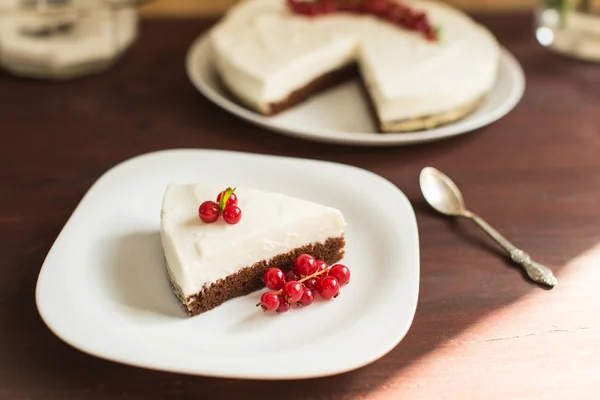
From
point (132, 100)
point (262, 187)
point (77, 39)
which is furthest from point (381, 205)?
point (77, 39)

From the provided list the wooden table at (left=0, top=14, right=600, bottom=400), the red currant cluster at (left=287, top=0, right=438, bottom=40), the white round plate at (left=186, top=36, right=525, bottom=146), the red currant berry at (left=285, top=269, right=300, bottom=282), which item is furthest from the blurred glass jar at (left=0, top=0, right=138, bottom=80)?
the red currant berry at (left=285, top=269, right=300, bottom=282)

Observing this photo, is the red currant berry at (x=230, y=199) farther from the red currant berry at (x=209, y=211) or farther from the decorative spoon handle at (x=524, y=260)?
the decorative spoon handle at (x=524, y=260)

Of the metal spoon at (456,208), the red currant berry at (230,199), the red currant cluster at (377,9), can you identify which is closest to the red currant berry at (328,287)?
the red currant berry at (230,199)

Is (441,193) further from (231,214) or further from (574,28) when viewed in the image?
(574,28)

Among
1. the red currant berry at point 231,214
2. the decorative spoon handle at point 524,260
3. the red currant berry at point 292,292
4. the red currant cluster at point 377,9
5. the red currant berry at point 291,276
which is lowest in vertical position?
the decorative spoon handle at point 524,260

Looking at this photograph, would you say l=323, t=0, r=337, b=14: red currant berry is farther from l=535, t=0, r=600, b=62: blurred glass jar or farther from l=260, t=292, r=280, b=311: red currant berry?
l=260, t=292, r=280, b=311: red currant berry

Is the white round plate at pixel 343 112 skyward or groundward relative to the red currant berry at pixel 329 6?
groundward
